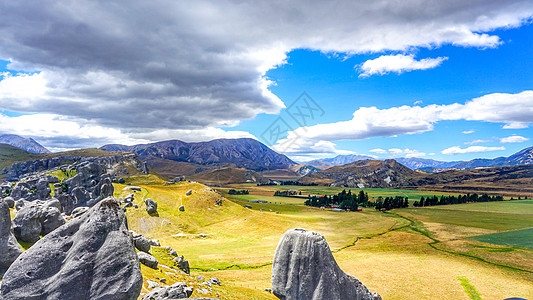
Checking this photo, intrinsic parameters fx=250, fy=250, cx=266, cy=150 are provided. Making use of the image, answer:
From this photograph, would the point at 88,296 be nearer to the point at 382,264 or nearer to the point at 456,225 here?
the point at 382,264

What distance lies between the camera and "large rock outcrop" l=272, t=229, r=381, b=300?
990 inches

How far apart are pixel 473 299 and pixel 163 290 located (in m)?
51.9

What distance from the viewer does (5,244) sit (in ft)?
78.7

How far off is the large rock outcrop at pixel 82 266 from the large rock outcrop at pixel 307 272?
600 inches

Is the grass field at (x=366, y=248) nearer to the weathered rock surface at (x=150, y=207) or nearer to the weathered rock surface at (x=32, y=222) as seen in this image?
the weathered rock surface at (x=150, y=207)

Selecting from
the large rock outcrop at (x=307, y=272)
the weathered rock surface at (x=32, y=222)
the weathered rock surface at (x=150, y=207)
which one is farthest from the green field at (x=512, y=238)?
the weathered rock surface at (x=150, y=207)

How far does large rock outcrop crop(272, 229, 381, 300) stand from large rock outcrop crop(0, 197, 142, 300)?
15231 millimetres

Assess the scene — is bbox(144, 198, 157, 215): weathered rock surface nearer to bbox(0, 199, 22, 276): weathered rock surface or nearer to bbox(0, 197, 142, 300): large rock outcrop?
bbox(0, 199, 22, 276): weathered rock surface

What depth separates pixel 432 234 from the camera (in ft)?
349

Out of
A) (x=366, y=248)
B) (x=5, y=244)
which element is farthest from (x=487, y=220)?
(x=5, y=244)

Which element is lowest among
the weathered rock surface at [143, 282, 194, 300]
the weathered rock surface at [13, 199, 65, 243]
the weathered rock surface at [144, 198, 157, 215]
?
the weathered rock surface at [144, 198, 157, 215]

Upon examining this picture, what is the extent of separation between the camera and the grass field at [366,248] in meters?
48.0

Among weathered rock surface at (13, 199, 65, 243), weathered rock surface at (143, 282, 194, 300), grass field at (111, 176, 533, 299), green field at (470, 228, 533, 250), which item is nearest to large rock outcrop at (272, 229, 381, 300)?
grass field at (111, 176, 533, 299)

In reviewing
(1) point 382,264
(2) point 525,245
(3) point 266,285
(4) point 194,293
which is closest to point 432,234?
(2) point 525,245
